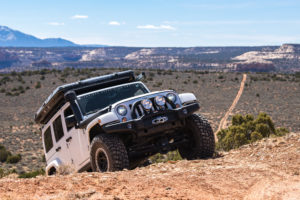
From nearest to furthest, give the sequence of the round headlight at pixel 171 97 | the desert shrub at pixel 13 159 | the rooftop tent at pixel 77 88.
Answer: the round headlight at pixel 171 97 → the rooftop tent at pixel 77 88 → the desert shrub at pixel 13 159

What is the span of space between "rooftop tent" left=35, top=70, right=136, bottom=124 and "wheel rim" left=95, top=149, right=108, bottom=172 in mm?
1834

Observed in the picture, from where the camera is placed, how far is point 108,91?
8.79 metres

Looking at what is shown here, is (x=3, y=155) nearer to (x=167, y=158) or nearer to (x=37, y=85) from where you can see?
(x=167, y=158)

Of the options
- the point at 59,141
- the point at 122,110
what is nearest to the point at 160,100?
the point at 122,110

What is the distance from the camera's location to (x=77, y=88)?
28.7ft

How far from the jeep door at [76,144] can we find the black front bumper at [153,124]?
1187 mm

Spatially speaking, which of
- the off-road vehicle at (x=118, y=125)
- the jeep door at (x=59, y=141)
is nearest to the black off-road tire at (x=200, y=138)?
the off-road vehicle at (x=118, y=125)

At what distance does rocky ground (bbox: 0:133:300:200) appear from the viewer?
4703 mm

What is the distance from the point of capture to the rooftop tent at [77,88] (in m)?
8.53

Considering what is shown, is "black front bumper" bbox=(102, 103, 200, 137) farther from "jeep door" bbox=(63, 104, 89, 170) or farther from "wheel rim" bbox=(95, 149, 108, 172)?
"jeep door" bbox=(63, 104, 89, 170)

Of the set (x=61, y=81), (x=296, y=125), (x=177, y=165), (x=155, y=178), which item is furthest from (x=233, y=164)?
(x=61, y=81)

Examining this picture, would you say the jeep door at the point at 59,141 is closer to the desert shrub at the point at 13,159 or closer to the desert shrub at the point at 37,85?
the desert shrub at the point at 13,159

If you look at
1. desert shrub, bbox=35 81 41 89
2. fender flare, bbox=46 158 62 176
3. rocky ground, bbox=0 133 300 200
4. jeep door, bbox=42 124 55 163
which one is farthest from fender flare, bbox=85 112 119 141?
desert shrub, bbox=35 81 41 89

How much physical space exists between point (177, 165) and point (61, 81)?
58.8m
